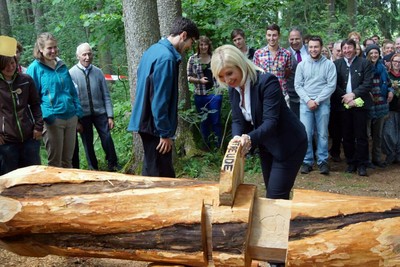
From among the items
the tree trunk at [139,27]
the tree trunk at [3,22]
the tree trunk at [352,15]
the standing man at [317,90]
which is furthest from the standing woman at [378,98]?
the tree trunk at [3,22]

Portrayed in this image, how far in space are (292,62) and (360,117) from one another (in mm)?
1353

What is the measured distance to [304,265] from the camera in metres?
2.60

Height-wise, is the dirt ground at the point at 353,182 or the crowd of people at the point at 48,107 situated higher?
the crowd of people at the point at 48,107

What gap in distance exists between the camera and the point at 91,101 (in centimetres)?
645

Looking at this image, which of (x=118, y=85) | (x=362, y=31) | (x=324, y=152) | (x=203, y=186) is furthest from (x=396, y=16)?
(x=203, y=186)

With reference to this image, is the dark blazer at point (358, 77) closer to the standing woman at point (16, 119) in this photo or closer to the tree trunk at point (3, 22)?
the standing woman at point (16, 119)

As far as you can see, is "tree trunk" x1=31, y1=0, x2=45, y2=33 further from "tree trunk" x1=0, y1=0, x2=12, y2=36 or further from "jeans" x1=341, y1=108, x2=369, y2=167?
"jeans" x1=341, y1=108, x2=369, y2=167

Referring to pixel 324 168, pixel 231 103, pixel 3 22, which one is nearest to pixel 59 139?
pixel 231 103

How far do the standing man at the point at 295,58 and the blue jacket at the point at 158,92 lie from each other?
135 inches

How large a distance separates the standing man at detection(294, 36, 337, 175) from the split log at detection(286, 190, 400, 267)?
4118mm

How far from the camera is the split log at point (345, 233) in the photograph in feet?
8.30

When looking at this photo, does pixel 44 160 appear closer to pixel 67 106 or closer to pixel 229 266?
pixel 67 106

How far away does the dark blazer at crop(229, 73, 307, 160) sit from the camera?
3.31 meters

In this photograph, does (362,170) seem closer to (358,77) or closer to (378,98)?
(378,98)
